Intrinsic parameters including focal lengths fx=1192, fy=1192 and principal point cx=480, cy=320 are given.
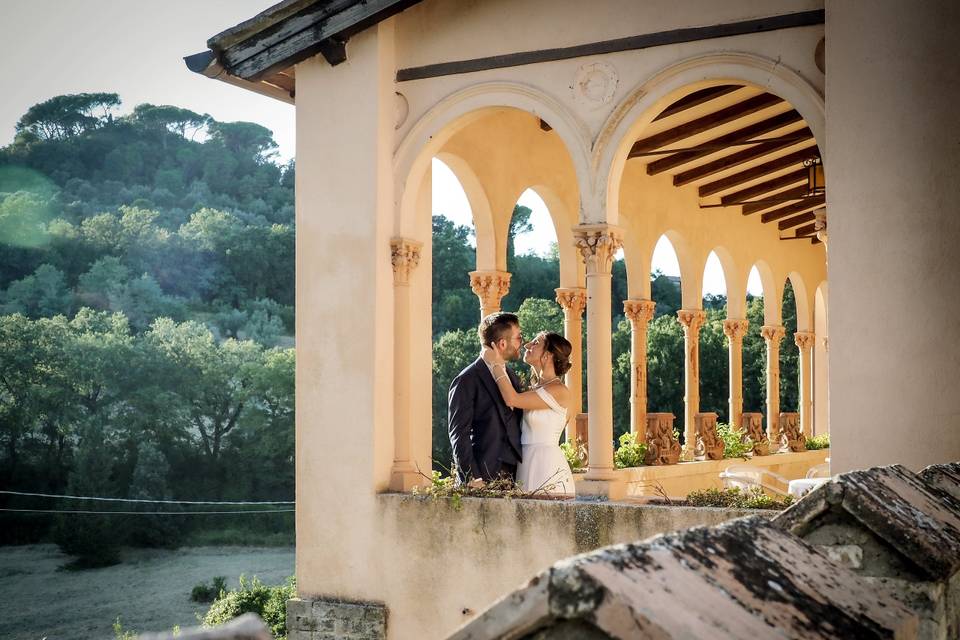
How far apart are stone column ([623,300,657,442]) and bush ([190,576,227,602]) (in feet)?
86.8

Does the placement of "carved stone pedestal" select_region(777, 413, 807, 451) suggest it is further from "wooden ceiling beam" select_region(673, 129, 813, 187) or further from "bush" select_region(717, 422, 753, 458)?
"wooden ceiling beam" select_region(673, 129, 813, 187)

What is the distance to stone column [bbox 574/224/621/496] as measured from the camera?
8.28 m

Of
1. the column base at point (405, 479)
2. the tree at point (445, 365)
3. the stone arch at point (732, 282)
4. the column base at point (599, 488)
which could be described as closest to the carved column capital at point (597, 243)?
the column base at point (599, 488)

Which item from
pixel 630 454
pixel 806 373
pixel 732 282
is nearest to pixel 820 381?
pixel 806 373

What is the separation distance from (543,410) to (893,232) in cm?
242

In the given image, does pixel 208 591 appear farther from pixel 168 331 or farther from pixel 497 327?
pixel 497 327

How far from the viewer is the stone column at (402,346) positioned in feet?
28.8

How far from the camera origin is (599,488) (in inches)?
313

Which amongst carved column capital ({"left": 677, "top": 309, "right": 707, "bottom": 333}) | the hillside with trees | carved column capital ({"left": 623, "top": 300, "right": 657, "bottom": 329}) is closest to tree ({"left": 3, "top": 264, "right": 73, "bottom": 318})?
the hillside with trees

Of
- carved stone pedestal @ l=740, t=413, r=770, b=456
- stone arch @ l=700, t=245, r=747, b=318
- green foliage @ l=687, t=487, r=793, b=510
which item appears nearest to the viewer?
green foliage @ l=687, t=487, r=793, b=510

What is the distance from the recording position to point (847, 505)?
2344 millimetres

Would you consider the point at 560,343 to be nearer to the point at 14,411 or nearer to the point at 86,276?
the point at 14,411

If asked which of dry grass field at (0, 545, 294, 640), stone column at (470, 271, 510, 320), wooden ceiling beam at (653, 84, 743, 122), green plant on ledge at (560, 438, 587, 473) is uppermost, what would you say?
wooden ceiling beam at (653, 84, 743, 122)

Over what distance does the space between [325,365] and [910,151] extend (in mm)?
4294
